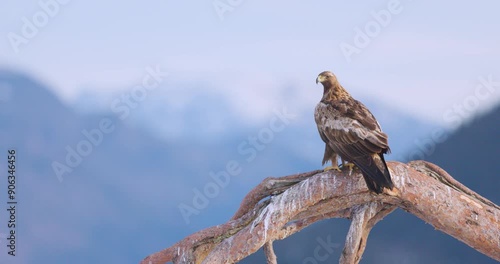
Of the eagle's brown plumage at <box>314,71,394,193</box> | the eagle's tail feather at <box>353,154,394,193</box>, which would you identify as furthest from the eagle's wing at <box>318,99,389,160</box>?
the eagle's tail feather at <box>353,154,394,193</box>

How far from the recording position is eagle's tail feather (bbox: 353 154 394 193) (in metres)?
9.98

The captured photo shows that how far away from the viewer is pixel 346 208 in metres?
11.5

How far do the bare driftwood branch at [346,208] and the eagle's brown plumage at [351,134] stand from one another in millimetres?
496

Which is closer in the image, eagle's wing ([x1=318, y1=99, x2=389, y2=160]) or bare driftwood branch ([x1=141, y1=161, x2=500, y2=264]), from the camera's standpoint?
eagle's wing ([x1=318, y1=99, x2=389, y2=160])

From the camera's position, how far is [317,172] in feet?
36.0

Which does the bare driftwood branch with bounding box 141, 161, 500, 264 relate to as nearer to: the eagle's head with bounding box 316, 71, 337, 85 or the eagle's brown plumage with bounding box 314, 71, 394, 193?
the eagle's brown plumage with bounding box 314, 71, 394, 193

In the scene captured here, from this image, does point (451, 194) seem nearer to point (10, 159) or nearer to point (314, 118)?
point (314, 118)

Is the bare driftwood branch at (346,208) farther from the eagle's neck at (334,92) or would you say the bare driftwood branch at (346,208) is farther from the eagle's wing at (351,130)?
the eagle's neck at (334,92)

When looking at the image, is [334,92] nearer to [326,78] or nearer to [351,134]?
[326,78]

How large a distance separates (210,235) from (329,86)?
2.63 metres

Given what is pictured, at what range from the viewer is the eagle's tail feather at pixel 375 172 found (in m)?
9.98

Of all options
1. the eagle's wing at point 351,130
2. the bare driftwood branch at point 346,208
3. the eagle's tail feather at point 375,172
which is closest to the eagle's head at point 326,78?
the eagle's wing at point 351,130

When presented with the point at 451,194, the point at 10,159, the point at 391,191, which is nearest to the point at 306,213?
the point at 391,191

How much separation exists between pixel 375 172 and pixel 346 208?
5.44 feet
